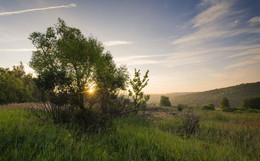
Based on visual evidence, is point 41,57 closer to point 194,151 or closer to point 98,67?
point 98,67

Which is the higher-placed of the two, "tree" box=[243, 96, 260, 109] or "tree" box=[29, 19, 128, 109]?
"tree" box=[29, 19, 128, 109]

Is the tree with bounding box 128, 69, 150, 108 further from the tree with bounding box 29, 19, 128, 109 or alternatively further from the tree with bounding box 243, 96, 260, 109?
the tree with bounding box 243, 96, 260, 109

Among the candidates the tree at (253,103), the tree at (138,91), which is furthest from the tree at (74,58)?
the tree at (253,103)

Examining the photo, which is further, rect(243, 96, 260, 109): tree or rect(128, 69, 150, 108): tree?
rect(243, 96, 260, 109): tree

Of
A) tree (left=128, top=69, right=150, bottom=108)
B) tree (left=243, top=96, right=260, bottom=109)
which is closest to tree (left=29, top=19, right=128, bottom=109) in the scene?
tree (left=128, top=69, right=150, bottom=108)

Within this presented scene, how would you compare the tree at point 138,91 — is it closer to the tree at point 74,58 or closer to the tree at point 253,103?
the tree at point 74,58

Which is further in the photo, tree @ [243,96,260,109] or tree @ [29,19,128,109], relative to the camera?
tree @ [243,96,260,109]

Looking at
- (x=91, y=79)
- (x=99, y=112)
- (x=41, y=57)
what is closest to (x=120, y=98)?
(x=99, y=112)

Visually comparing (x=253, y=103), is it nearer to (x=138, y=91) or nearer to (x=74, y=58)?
(x=138, y=91)

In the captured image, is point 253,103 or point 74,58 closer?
point 74,58

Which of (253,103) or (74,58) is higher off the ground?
(74,58)

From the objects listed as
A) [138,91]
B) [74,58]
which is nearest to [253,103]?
[138,91]

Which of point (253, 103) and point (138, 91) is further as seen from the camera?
point (253, 103)

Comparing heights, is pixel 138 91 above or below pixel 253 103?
above
